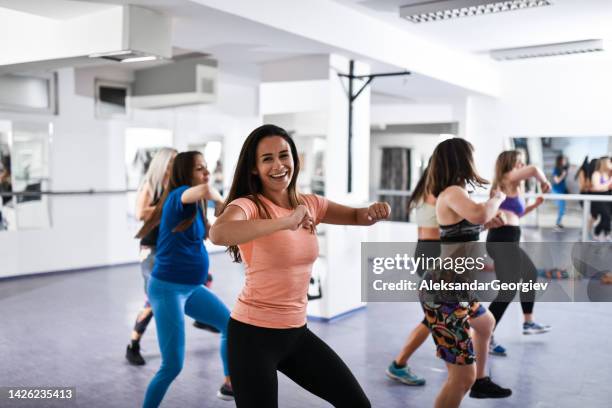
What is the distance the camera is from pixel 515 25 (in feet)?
18.4

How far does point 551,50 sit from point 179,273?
528 cm

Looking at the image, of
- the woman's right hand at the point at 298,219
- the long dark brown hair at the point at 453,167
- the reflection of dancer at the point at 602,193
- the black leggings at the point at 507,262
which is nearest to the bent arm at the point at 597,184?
the reflection of dancer at the point at 602,193

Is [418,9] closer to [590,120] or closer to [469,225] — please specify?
[469,225]

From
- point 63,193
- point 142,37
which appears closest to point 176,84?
point 63,193

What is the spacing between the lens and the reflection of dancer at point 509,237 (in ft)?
13.5

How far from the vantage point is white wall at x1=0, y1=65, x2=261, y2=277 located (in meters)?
7.22

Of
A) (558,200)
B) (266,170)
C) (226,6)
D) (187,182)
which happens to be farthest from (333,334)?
(558,200)

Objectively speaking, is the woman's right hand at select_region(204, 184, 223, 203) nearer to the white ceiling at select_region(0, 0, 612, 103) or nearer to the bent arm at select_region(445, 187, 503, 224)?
A: the bent arm at select_region(445, 187, 503, 224)

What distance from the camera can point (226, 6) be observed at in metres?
3.97

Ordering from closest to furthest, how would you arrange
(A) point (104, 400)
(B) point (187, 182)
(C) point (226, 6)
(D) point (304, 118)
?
(B) point (187, 182) < (A) point (104, 400) < (C) point (226, 6) < (D) point (304, 118)

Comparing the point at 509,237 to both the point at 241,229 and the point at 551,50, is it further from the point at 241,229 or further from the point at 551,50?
the point at 551,50

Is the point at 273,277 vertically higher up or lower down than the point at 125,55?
lower down

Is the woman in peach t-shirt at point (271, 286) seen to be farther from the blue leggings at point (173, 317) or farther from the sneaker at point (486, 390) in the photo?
the sneaker at point (486, 390)

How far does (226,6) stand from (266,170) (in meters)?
2.33
